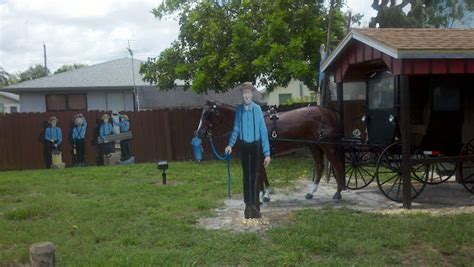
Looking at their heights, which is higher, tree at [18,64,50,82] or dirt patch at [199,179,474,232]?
tree at [18,64,50,82]

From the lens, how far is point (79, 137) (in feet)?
63.3

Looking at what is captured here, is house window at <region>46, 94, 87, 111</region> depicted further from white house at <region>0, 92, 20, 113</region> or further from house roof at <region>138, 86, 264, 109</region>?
white house at <region>0, 92, 20, 113</region>

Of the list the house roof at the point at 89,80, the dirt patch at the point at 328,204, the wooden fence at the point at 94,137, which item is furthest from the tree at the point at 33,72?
the dirt patch at the point at 328,204

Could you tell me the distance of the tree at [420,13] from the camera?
23.7m

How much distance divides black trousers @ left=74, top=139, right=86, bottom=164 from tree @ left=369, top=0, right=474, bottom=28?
13.5m

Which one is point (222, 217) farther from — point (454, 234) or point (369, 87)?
point (369, 87)


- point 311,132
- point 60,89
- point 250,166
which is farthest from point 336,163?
point 60,89

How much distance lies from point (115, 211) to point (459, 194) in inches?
266

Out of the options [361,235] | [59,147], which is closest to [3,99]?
[59,147]

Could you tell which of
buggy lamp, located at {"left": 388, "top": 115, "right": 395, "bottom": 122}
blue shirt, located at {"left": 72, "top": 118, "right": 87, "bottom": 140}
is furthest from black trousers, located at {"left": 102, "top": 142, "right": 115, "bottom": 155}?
buggy lamp, located at {"left": 388, "top": 115, "right": 395, "bottom": 122}

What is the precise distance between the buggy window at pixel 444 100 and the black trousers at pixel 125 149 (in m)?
12.0

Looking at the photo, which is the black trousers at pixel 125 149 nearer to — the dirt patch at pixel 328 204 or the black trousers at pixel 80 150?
the black trousers at pixel 80 150

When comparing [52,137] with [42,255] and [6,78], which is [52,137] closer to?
[42,255]

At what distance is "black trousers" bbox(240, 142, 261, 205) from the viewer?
27.7 feet
